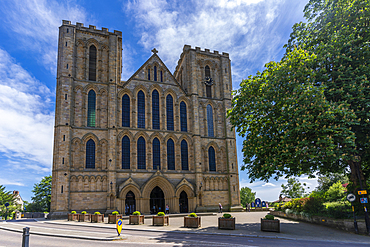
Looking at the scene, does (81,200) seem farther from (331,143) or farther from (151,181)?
(331,143)

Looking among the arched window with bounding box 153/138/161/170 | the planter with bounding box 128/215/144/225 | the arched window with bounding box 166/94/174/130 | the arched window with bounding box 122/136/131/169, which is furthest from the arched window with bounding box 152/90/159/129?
the planter with bounding box 128/215/144/225

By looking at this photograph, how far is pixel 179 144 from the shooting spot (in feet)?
130

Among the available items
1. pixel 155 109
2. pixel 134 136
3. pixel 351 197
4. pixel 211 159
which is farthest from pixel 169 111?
pixel 351 197

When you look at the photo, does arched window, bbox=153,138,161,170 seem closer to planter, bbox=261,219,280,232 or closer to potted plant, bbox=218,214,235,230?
potted plant, bbox=218,214,235,230

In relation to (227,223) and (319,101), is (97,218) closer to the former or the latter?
(227,223)

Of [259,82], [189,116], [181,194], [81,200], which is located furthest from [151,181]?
[259,82]

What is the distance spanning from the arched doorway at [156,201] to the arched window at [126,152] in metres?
5.22

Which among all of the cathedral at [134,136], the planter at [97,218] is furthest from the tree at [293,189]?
the planter at [97,218]

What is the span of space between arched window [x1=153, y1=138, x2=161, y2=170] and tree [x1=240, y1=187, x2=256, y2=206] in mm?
52343

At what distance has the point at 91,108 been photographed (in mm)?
37000

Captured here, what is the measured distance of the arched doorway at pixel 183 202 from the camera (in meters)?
38.4

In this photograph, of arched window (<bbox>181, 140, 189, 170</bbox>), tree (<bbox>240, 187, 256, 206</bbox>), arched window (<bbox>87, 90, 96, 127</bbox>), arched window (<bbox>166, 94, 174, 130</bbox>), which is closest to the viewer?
arched window (<bbox>87, 90, 96, 127</bbox>)

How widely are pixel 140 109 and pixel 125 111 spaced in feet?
7.06

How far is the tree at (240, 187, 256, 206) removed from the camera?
3288 inches
